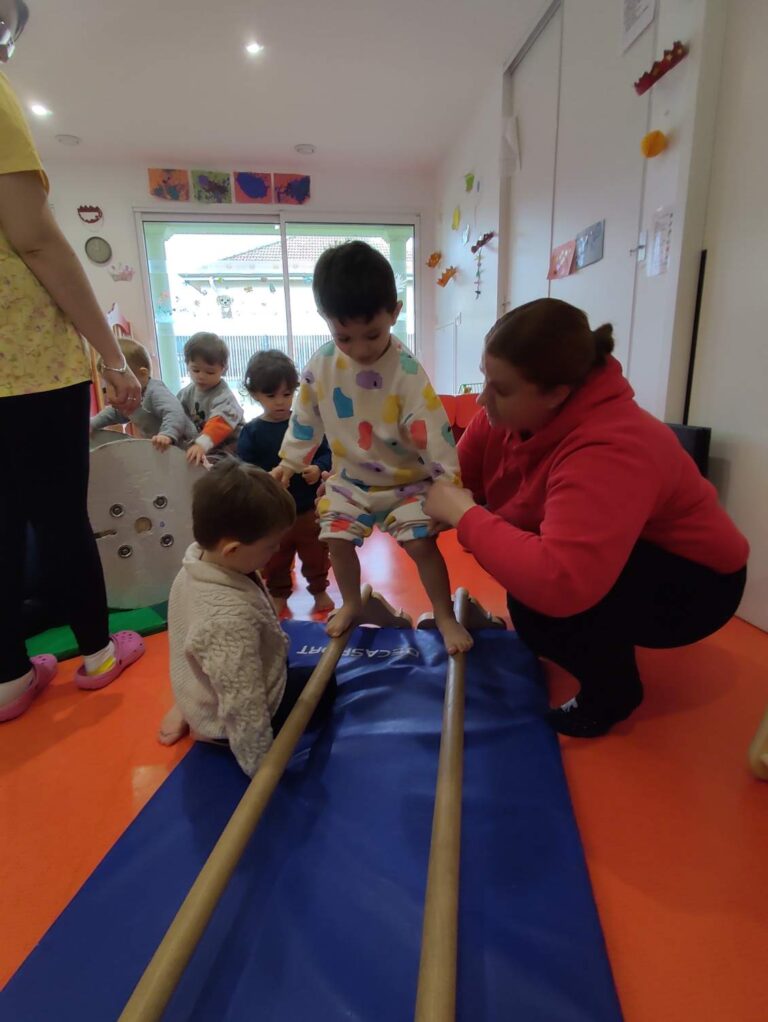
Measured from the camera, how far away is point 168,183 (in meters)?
4.61

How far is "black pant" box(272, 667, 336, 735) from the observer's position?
1.11 metres

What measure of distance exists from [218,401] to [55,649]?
43.1 inches

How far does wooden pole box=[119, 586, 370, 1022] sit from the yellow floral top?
35.3 inches

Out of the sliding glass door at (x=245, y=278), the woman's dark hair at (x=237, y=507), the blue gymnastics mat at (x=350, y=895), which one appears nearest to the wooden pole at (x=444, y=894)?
the blue gymnastics mat at (x=350, y=895)

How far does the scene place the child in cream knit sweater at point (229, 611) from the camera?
93cm

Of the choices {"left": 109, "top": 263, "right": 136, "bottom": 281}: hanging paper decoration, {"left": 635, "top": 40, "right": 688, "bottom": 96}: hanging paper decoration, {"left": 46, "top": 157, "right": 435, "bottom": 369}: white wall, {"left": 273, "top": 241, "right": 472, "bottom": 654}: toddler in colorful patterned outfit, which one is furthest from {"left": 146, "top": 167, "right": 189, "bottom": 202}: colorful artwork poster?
{"left": 273, "top": 241, "right": 472, "bottom": 654}: toddler in colorful patterned outfit

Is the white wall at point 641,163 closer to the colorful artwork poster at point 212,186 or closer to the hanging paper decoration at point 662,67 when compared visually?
the hanging paper decoration at point 662,67

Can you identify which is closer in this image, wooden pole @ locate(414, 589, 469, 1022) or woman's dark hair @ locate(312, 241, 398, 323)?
wooden pole @ locate(414, 589, 469, 1022)

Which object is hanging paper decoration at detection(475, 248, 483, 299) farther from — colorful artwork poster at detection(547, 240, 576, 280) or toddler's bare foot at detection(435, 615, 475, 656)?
toddler's bare foot at detection(435, 615, 475, 656)

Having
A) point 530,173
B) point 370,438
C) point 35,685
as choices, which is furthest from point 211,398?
point 530,173

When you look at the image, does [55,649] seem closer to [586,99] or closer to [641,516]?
[641,516]

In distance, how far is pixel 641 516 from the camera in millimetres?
Answer: 870

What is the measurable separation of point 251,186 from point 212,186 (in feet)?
1.09

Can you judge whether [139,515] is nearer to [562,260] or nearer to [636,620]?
[636,620]
